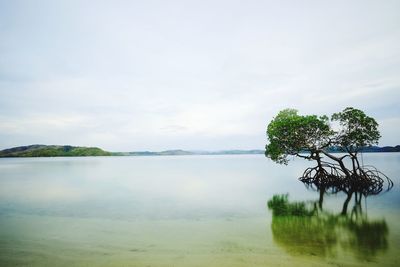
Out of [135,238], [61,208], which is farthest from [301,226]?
[61,208]

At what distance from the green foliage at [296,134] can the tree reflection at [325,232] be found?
28.9 feet

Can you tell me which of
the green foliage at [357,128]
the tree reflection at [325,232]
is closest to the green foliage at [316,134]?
the green foliage at [357,128]

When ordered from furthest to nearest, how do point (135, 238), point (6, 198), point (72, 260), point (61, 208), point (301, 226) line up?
point (6, 198)
point (61, 208)
point (301, 226)
point (135, 238)
point (72, 260)

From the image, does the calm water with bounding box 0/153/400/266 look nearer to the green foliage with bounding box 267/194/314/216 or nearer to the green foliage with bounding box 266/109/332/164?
the green foliage with bounding box 267/194/314/216

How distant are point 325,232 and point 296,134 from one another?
14.7 meters

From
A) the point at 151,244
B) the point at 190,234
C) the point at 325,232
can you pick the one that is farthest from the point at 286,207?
the point at 151,244

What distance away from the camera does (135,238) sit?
10.3m

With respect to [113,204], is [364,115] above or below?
above

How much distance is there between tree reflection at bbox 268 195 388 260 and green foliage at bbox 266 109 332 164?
8.80m

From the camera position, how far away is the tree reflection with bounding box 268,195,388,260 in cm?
849

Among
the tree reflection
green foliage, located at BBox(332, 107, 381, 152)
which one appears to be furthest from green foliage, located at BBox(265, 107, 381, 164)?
the tree reflection

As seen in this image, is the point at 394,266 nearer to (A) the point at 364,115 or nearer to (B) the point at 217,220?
(B) the point at 217,220

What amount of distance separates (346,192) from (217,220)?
1443 centimetres

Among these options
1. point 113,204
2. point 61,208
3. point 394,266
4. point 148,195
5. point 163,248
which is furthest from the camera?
point 148,195
